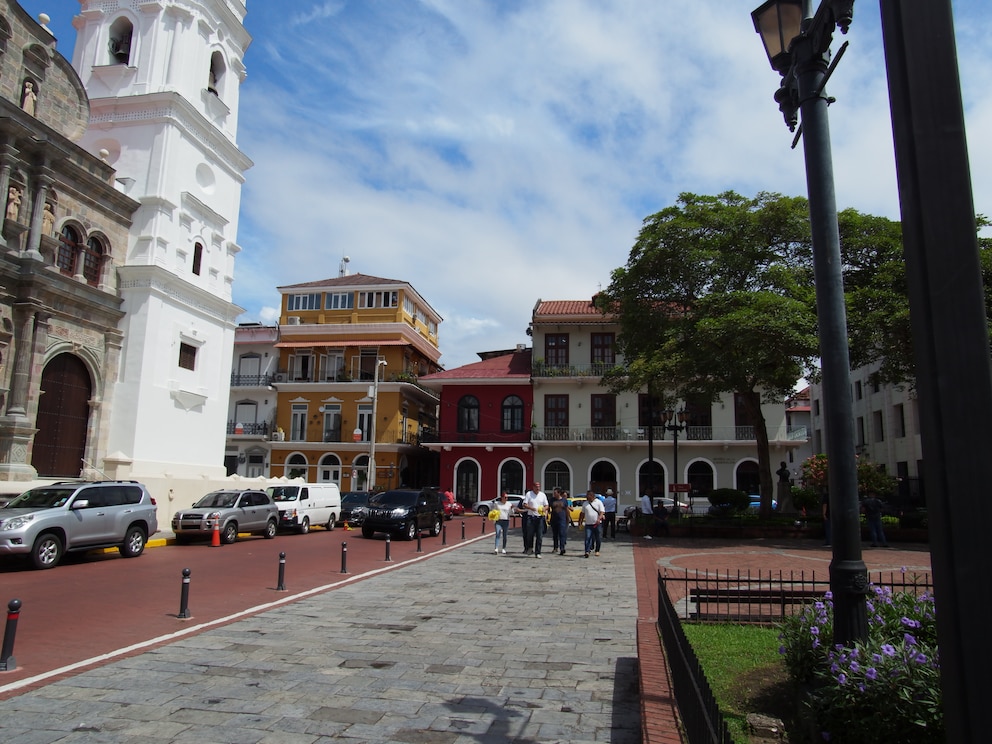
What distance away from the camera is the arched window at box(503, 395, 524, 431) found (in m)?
41.8

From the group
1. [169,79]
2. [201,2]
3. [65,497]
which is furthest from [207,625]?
[201,2]

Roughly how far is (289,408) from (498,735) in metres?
42.5

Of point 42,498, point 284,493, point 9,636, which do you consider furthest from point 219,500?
point 9,636

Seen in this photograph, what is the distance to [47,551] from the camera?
13492 millimetres

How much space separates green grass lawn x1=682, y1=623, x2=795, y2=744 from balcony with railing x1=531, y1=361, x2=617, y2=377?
32675mm

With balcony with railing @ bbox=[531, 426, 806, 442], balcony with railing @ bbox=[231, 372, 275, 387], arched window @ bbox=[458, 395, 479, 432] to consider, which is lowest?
balcony with railing @ bbox=[531, 426, 806, 442]

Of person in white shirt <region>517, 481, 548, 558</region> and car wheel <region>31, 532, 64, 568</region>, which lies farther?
person in white shirt <region>517, 481, 548, 558</region>

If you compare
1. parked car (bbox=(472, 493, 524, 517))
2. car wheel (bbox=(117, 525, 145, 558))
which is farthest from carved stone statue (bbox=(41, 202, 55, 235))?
parked car (bbox=(472, 493, 524, 517))

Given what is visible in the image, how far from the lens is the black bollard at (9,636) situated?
6.42 meters

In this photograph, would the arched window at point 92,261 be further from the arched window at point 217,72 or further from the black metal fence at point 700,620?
the black metal fence at point 700,620

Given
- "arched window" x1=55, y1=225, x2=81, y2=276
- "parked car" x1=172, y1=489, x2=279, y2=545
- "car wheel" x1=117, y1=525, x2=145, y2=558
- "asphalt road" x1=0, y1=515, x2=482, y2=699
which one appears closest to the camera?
"asphalt road" x1=0, y1=515, x2=482, y2=699

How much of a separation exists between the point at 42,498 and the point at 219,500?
21.9ft

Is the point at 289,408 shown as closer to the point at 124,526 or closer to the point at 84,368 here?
the point at 84,368

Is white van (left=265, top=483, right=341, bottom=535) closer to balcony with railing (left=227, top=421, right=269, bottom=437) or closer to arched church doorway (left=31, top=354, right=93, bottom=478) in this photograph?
arched church doorway (left=31, top=354, right=93, bottom=478)
